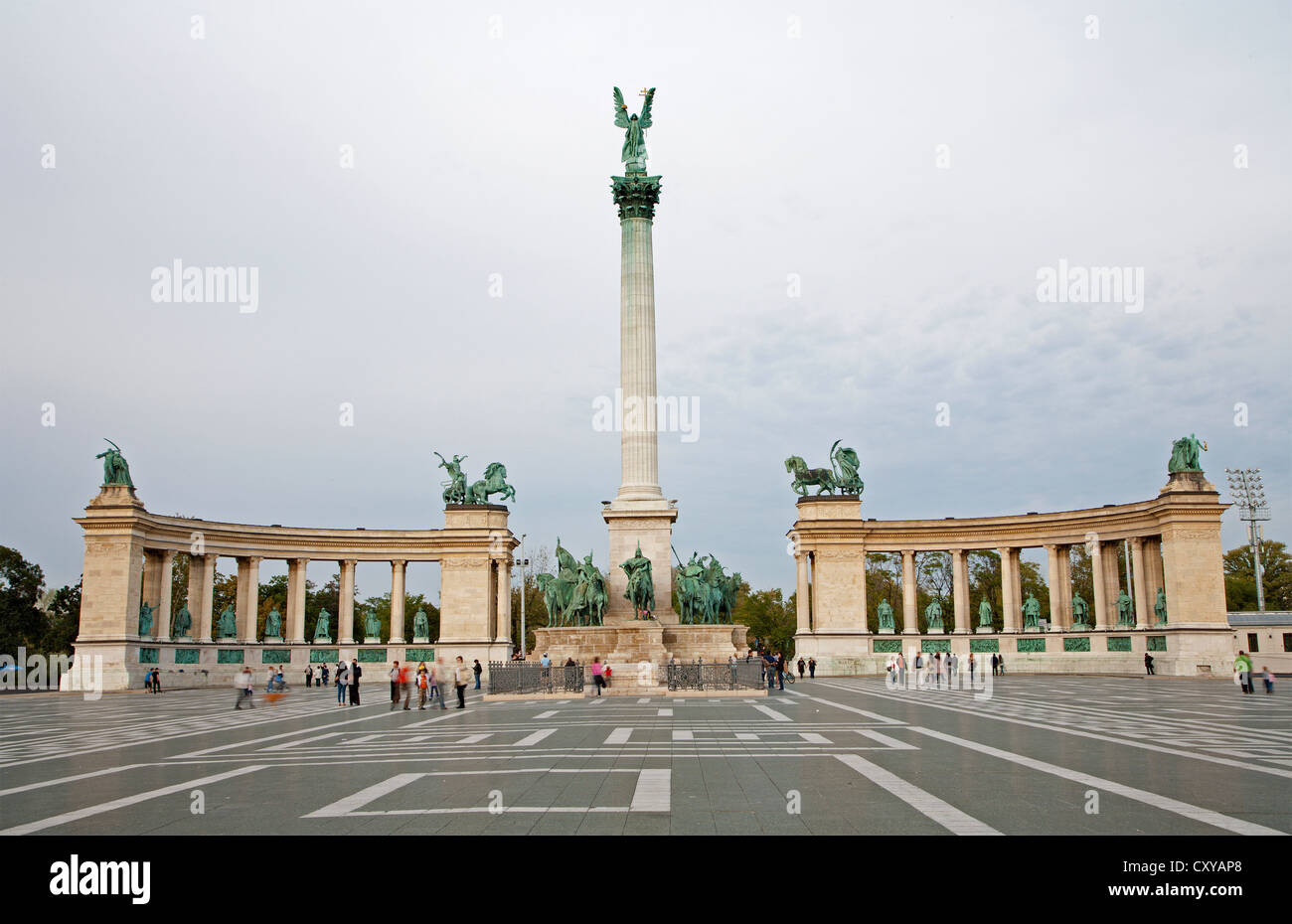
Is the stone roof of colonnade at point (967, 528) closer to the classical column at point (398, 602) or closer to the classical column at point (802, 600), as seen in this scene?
the classical column at point (802, 600)

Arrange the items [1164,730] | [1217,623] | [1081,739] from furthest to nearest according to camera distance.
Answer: [1217,623]
[1164,730]
[1081,739]

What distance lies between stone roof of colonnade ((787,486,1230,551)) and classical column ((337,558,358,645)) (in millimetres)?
34895

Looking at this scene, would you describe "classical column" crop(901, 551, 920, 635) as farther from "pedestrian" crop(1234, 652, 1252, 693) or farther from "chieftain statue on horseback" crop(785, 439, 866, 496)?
"pedestrian" crop(1234, 652, 1252, 693)

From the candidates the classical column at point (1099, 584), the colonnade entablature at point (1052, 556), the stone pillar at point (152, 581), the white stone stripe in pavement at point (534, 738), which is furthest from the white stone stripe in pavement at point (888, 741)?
the stone pillar at point (152, 581)

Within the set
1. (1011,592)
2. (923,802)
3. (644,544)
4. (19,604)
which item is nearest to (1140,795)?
(923,802)

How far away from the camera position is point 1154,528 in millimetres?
68938

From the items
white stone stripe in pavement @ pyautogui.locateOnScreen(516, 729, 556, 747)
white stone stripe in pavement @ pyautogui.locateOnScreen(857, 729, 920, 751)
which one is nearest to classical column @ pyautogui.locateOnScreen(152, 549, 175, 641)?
white stone stripe in pavement @ pyautogui.locateOnScreen(516, 729, 556, 747)

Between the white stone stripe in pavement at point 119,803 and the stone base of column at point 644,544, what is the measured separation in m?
31.3

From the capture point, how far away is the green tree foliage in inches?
3903

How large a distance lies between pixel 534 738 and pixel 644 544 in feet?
86.6

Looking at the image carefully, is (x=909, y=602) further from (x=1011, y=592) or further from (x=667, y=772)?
(x=667, y=772)
